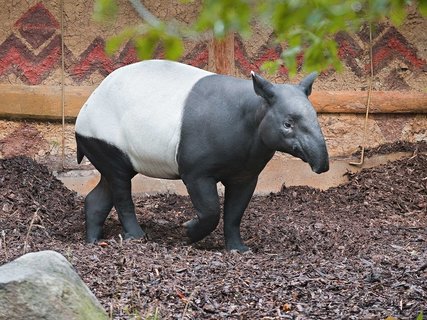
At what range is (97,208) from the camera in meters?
6.16

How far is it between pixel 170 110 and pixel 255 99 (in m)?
0.54

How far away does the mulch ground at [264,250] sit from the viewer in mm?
4316

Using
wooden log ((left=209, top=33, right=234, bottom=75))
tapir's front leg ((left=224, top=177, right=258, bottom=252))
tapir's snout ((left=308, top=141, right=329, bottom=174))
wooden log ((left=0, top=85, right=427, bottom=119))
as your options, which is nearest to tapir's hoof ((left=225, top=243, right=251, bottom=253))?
tapir's front leg ((left=224, top=177, right=258, bottom=252))

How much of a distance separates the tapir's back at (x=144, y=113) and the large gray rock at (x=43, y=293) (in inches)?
84.4

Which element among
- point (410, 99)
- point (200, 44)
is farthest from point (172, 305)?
point (410, 99)

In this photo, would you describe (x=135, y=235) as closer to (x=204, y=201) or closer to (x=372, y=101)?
(x=204, y=201)

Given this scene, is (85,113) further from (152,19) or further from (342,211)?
(152,19)

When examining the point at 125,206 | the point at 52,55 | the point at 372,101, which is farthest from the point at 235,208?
the point at 372,101

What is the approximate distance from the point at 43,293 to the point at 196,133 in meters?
2.32

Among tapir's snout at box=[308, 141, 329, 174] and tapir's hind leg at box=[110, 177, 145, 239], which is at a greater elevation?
tapir's snout at box=[308, 141, 329, 174]

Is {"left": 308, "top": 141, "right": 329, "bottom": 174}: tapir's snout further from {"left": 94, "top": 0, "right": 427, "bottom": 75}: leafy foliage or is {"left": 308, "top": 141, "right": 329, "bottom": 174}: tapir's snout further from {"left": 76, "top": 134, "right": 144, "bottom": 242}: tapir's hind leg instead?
{"left": 94, "top": 0, "right": 427, "bottom": 75}: leafy foliage

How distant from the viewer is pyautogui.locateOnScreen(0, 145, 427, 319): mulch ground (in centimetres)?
432

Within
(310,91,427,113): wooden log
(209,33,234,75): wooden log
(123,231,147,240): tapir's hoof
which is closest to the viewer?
(123,231,147,240): tapir's hoof

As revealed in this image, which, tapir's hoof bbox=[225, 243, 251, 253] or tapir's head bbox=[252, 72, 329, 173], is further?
tapir's hoof bbox=[225, 243, 251, 253]
